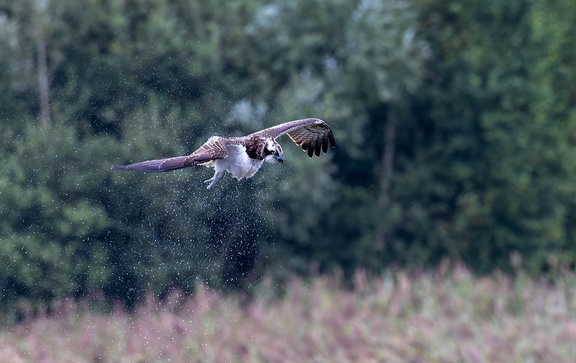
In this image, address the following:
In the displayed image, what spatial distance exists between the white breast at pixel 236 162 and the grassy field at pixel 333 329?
4415 mm

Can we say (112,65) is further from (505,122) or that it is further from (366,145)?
(505,122)

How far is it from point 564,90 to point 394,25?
5.86 meters

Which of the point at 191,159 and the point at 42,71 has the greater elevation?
the point at 191,159

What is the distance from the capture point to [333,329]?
43.0 ft

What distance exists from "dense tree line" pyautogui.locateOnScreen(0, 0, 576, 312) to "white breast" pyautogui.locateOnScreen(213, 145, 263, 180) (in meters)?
6.11

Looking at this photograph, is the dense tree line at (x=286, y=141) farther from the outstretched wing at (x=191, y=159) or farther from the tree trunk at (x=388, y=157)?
the outstretched wing at (x=191, y=159)

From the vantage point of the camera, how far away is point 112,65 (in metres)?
17.7

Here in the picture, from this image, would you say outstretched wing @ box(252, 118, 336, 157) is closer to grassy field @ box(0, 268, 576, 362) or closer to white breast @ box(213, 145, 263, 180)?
white breast @ box(213, 145, 263, 180)

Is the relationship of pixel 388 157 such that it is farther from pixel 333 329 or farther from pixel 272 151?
pixel 272 151

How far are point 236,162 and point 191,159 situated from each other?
841 mm

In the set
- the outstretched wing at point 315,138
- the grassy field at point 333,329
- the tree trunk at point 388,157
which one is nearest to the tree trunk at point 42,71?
the grassy field at point 333,329

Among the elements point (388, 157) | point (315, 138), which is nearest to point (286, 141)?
point (388, 157)

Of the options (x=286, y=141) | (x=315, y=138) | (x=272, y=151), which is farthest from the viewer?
(x=286, y=141)

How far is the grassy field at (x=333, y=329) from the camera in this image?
12094mm
